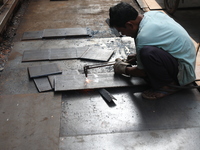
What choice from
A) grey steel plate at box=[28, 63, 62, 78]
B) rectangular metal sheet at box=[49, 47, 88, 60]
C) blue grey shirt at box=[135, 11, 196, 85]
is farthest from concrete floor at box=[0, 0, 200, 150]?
blue grey shirt at box=[135, 11, 196, 85]

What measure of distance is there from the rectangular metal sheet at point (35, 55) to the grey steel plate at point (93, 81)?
2.64ft

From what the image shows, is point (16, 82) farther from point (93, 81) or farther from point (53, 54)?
point (93, 81)

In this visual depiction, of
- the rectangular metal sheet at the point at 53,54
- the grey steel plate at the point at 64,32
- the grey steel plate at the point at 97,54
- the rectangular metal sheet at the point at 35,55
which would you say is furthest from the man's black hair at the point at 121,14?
the grey steel plate at the point at 64,32

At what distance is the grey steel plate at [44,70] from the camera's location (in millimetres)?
3246

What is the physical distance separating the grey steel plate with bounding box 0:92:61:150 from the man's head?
1.28 metres

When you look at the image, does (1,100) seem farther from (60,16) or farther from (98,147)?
(60,16)

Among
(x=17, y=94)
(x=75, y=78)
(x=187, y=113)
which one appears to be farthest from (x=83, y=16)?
(x=187, y=113)

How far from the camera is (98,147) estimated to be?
2225 millimetres

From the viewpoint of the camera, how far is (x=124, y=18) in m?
2.48

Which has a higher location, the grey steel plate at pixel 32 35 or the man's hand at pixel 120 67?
the man's hand at pixel 120 67

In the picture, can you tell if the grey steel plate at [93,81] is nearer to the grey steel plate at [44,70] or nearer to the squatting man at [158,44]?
the grey steel plate at [44,70]

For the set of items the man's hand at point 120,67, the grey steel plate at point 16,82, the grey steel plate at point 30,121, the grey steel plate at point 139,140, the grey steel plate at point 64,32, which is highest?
the man's hand at point 120,67

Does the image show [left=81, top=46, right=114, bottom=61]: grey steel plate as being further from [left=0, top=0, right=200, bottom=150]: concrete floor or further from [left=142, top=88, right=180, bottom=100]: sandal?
[left=142, top=88, right=180, bottom=100]: sandal

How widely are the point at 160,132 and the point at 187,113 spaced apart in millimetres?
502
